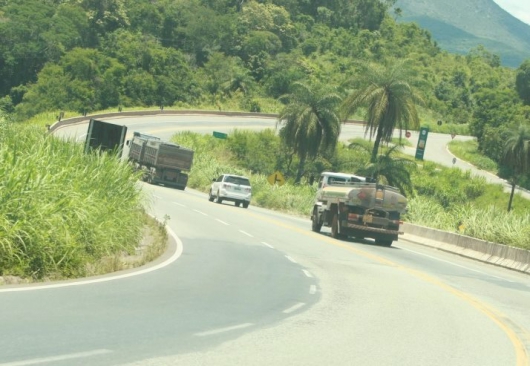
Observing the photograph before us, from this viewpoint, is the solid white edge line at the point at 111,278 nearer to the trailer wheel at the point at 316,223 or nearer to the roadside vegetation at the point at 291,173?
the trailer wheel at the point at 316,223

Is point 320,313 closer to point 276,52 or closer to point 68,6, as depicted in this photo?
point 68,6

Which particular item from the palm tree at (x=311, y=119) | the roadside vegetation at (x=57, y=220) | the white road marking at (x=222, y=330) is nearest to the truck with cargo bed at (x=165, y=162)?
the palm tree at (x=311, y=119)

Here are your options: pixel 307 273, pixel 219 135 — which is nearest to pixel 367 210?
pixel 307 273

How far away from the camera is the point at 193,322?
1199 centimetres

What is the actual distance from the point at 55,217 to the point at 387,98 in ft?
137

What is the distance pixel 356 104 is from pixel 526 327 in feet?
136

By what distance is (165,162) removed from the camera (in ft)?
184

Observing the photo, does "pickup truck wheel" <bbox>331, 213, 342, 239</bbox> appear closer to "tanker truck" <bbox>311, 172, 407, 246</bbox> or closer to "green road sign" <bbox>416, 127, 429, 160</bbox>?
"tanker truck" <bbox>311, 172, 407, 246</bbox>

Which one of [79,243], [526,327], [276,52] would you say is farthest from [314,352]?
[276,52]

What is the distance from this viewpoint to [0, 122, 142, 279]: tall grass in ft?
47.9

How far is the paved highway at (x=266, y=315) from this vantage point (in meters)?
9.97

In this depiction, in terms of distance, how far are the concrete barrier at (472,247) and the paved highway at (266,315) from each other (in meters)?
4.64

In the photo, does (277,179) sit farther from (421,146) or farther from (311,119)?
(421,146)

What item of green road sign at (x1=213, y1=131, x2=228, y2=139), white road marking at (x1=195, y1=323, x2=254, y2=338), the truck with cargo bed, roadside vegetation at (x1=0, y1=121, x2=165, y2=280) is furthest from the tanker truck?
green road sign at (x1=213, y1=131, x2=228, y2=139)
